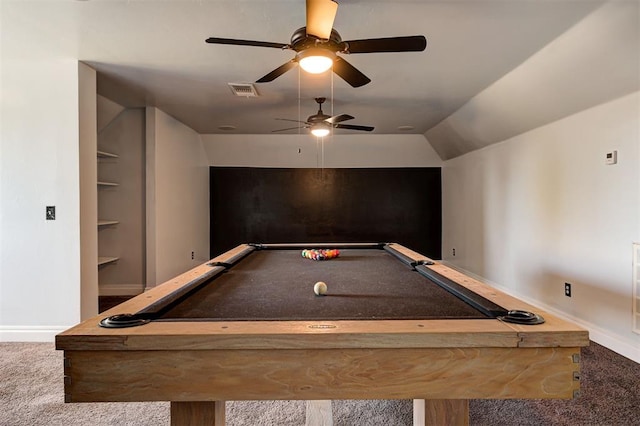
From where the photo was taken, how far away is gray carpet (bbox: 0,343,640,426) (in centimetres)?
181

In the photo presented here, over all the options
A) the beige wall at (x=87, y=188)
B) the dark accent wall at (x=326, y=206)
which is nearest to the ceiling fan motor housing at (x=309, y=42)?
the beige wall at (x=87, y=188)

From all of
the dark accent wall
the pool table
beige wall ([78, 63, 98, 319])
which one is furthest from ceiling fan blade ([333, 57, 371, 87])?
the dark accent wall

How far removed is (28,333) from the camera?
2928 millimetres

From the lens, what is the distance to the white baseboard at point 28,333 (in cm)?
292

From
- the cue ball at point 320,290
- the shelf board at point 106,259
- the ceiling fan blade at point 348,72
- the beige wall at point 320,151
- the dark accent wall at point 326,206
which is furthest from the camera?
the dark accent wall at point 326,206

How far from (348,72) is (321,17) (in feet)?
1.97

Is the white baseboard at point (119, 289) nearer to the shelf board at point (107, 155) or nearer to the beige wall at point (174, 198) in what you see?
the beige wall at point (174, 198)

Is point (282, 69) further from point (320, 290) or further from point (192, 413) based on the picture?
point (192, 413)

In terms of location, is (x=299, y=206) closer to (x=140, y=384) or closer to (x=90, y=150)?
(x=90, y=150)

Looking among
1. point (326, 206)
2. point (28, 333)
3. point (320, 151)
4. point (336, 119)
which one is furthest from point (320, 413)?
point (320, 151)

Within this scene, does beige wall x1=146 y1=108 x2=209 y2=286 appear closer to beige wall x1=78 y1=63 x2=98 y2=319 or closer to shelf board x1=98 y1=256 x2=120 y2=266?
shelf board x1=98 y1=256 x2=120 y2=266

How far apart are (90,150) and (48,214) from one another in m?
0.62

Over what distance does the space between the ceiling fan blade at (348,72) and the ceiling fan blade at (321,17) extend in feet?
0.89

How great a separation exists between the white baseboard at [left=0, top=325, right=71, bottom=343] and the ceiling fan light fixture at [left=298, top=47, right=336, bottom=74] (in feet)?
Answer: 9.29
